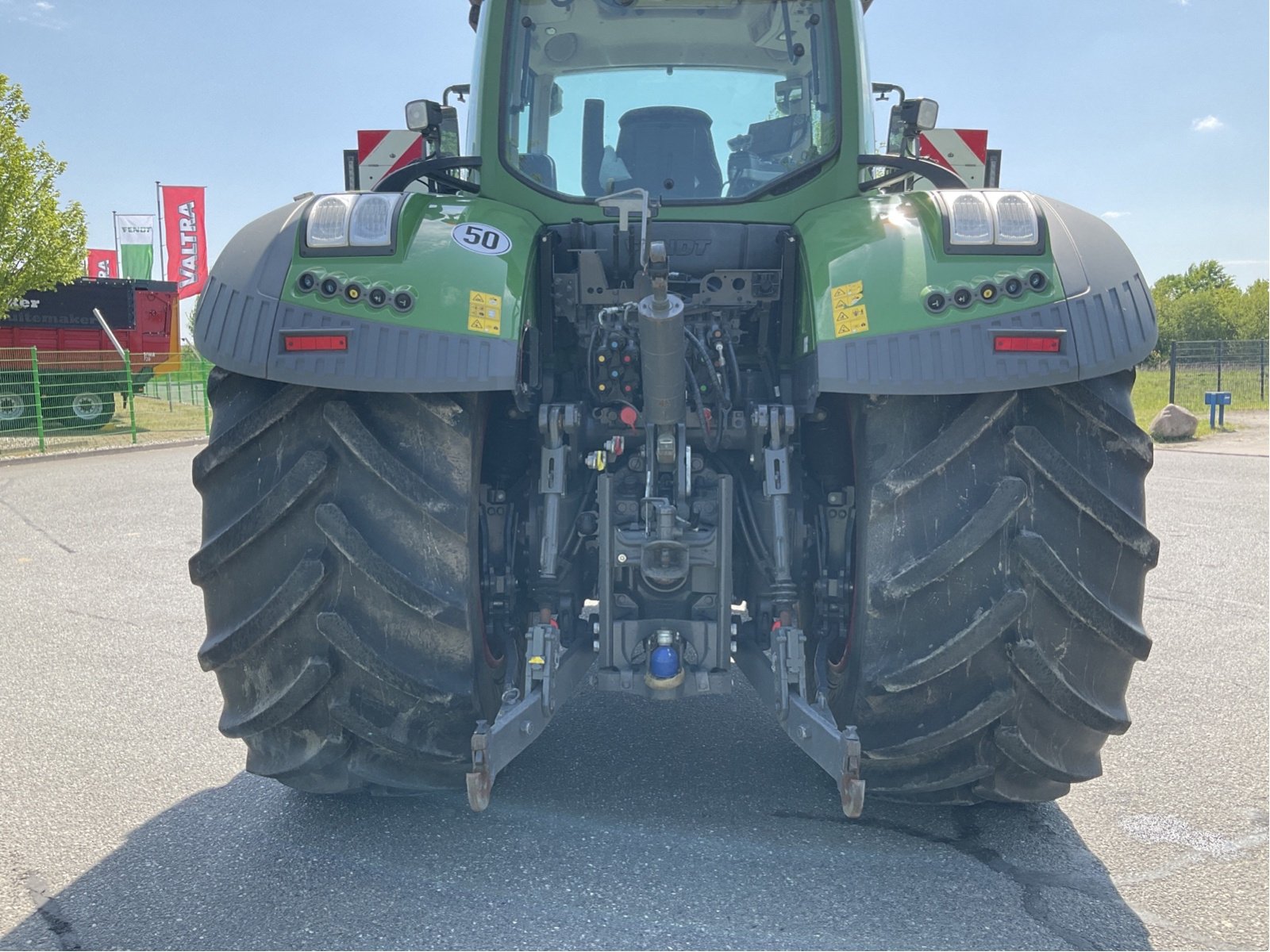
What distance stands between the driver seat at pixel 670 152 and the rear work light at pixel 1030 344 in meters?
1.36

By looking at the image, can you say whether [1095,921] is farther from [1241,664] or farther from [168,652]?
[168,652]

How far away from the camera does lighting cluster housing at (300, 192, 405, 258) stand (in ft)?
9.57

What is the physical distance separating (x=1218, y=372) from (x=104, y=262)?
33531 millimetres

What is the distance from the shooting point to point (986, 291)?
2773mm

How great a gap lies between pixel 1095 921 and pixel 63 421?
20.2 meters

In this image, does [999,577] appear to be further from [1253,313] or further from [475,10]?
[1253,313]

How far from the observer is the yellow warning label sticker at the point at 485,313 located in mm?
2824

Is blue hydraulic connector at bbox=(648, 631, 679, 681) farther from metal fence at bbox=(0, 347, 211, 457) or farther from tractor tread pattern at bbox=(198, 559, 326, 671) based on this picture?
metal fence at bbox=(0, 347, 211, 457)

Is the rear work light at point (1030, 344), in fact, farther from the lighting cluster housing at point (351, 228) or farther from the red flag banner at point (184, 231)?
the red flag banner at point (184, 231)

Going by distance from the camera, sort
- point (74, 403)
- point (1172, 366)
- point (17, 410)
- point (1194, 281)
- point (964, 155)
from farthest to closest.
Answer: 1. point (1194, 281)
2. point (1172, 366)
3. point (74, 403)
4. point (17, 410)
5. point (964, 155)

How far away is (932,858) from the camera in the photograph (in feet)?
10.1

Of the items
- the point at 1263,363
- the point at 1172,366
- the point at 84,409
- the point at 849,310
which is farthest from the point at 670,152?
the point at 1263,363

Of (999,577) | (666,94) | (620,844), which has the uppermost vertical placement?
(666,94)

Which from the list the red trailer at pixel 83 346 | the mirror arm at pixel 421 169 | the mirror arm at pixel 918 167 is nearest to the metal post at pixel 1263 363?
the red trailer at pixel 83 346
